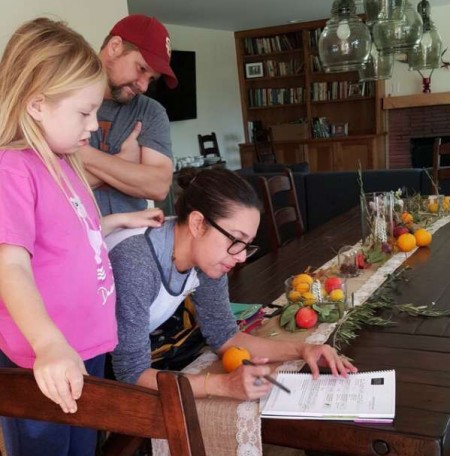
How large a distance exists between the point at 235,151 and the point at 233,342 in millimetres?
7693

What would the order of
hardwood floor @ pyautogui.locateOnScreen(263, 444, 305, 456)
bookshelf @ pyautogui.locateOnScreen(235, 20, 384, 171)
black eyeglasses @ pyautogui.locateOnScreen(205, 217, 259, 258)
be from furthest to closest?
bookshelf @ pyautogui.locateOnScreen(235, 20, 384, 171) < hardwood floor @ pyautogui.locateOnScreen(263, 444, 305, 456) < black eyeglasses @ pyautogui.locateOnScreen(205, 217, 259, 258)

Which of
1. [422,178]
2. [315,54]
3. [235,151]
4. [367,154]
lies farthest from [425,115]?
[422,178]

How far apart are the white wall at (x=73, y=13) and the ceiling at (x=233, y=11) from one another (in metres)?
2.77

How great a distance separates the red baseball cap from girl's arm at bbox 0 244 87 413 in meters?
0.87

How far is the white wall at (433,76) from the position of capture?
24.8ft

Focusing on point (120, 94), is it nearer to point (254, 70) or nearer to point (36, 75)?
point (36, 75)

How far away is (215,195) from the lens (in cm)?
129

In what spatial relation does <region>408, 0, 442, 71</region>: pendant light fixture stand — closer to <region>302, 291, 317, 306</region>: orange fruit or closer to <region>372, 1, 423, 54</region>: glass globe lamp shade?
<region>372, 1, 423, 54</region>: glass globe lamp shade

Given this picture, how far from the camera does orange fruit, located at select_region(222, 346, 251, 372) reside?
4.42 feet

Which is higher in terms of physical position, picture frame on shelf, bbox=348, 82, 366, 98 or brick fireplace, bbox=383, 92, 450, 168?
picture frame on shelf, bbox=348, 82, 366, 98

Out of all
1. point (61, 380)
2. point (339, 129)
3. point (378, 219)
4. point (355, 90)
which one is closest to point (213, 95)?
point (339, 129)

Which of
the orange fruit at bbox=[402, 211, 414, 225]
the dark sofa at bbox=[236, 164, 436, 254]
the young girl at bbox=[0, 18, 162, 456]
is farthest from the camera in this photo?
the dark sofa at bbox=[236, 164, 436, 254]

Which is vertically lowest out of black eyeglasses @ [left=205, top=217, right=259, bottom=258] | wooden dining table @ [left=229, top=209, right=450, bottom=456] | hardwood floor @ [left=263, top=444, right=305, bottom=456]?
hardwood floor @ [left=263, top=444, right=305, bottom=456]

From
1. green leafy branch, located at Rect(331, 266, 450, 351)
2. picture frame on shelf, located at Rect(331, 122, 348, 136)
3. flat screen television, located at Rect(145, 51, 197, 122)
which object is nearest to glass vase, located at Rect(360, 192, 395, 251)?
green leafy branch, located at Rect(331, 266, 450, 351)
